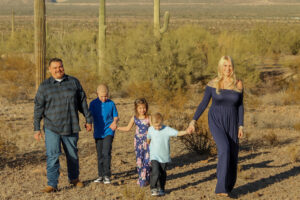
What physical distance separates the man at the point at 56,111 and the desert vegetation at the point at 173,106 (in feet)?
1.91

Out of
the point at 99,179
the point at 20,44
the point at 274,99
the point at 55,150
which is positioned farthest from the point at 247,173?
the point at 20,44

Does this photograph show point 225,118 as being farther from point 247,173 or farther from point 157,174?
point 247,173

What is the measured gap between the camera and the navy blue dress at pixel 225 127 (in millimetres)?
6809

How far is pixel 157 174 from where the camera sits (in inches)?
271

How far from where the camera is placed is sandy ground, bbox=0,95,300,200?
23.6 feet

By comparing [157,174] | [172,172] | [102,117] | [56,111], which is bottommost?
[172,172]

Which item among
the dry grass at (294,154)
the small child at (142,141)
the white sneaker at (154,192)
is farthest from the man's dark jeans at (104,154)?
the dry grass at (294,154)

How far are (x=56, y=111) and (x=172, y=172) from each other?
2557mm

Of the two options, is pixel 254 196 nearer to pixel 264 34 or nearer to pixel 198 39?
pixel 198 39

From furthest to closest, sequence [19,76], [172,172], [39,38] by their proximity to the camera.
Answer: [19,76] < [39,38] < [172,172]

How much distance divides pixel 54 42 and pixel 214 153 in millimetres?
13424

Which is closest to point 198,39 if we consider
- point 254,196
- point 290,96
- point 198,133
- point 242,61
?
point 242,61

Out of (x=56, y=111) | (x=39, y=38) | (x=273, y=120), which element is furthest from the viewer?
(x=273, y=120)

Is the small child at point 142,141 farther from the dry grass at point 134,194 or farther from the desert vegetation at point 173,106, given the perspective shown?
the dry grass at point 134,194
